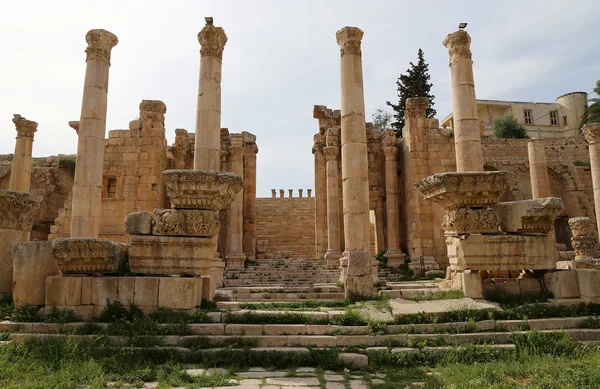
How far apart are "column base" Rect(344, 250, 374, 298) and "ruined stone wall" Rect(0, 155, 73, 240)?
59.5 feet

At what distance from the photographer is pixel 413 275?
1633 cm

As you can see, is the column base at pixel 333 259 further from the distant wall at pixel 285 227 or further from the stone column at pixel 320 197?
the distant wall at pixel 285 227

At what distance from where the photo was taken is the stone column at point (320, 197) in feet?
70.0

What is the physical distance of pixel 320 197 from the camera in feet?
72.0

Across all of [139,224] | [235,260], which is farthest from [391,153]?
[139,224]

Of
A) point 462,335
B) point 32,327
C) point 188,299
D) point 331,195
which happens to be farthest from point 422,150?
point 32,327

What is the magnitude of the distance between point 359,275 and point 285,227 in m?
17.4

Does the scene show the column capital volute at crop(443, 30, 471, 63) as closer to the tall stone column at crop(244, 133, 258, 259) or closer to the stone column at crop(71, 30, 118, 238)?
the stone column at crop(71, 30, 118, 238)

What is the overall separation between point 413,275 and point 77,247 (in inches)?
499

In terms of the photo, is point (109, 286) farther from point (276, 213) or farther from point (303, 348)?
point (276, 213)

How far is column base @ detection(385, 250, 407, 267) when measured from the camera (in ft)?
58.8

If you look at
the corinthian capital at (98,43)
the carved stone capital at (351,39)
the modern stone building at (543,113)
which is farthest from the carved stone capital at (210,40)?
the modern stone building at (543,113)

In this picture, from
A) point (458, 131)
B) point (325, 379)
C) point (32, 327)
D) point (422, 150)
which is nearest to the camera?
point (325, 379)

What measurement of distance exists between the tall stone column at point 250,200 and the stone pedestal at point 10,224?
12.0 metres
